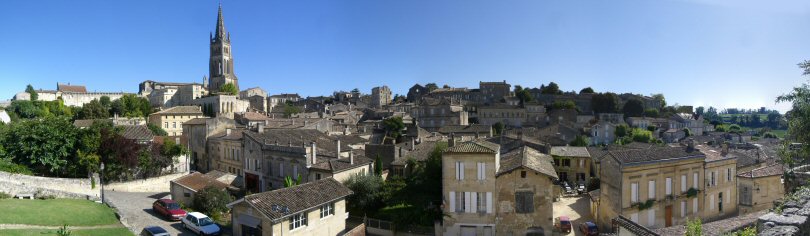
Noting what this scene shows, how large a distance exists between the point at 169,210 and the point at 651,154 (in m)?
31.2

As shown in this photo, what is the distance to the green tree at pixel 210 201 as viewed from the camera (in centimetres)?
3015

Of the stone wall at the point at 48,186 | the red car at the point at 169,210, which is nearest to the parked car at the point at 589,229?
the red car at the point at 169,210

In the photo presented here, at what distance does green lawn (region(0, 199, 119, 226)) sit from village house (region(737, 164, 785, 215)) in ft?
140

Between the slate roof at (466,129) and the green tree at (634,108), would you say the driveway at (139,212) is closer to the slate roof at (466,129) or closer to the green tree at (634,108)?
the slate roof at (466,129)

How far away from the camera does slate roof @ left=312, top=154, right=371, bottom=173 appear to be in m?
31.7

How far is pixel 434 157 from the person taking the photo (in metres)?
32.8

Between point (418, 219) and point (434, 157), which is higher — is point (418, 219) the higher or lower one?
the lower one

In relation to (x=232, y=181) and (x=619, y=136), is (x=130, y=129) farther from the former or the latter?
(x=619, y=136)

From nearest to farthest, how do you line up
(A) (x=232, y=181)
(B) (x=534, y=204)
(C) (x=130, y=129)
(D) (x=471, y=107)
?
(B) (x=534, y=204) → (A) (x=232, y=181) → (C) (x=130, y=129) → (D) (x=471, y=107)

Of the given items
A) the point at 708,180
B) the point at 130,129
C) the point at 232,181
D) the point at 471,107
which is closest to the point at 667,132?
the point at 471,107

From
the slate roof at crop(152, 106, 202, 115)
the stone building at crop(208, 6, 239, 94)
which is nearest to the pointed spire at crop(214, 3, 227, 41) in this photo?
the stone building at crop(208, 6, 239, 94)

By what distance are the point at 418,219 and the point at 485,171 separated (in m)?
5.26

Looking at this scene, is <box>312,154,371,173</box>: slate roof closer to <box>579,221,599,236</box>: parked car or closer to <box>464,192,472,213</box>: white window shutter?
<box>464,192,472,213</box>: white window shutter

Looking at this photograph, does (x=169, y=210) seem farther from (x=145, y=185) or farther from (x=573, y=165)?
(x=573, y=165)
